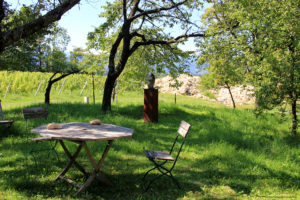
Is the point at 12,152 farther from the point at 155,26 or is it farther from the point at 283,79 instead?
the point at 155,26

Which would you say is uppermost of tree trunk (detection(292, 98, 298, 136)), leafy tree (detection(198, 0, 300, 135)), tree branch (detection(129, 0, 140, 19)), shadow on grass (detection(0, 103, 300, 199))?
tree branch (detection(129, 0, 140, 19))

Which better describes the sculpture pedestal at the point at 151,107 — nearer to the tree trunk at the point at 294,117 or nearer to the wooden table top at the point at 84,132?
the tree trunk at the point at 294,117

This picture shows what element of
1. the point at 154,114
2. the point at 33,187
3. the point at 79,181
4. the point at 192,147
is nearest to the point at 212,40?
the point at 154,114

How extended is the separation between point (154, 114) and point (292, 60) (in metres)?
4.66

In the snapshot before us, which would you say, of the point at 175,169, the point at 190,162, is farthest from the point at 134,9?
the point at 175,169

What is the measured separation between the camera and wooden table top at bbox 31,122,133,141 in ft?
10.9

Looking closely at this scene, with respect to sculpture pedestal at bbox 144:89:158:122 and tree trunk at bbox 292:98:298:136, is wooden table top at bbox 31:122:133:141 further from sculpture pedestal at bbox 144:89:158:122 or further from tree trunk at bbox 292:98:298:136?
tree trunk at bbox 292:98:298:136

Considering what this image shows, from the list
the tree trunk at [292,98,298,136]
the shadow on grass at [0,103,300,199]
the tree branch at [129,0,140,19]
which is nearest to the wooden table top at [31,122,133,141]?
the shadow on grass at [0,103,300,199]

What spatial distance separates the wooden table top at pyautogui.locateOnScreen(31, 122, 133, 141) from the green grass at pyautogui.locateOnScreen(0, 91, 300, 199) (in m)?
0.90

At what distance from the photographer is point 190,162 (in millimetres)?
5402

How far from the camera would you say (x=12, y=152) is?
5.61 m

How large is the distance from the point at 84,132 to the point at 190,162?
2.65 m

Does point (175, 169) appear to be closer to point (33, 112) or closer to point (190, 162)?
point (190, 162)

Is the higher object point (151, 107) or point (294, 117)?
point (151, 107)
